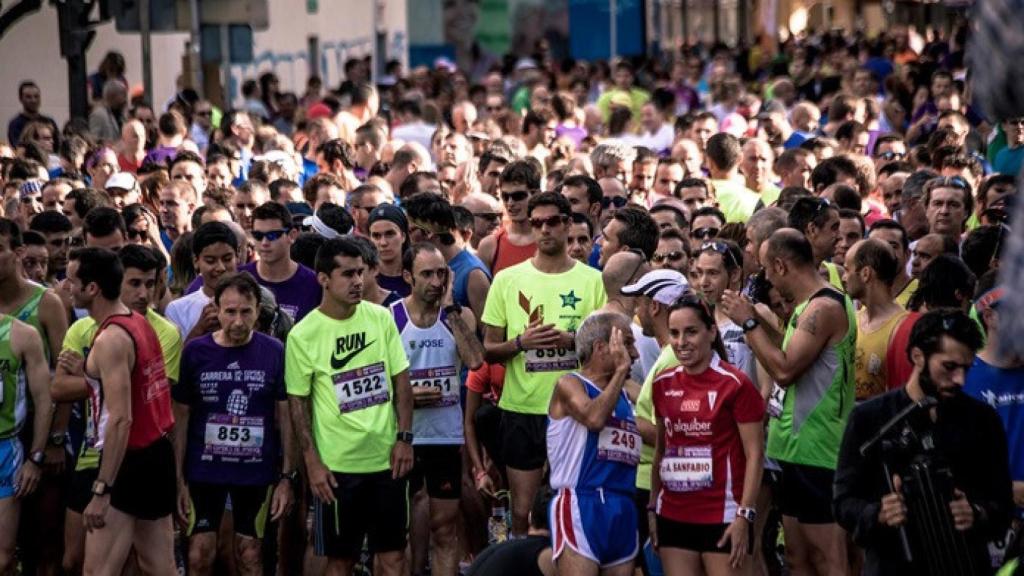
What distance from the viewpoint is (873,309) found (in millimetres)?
9234

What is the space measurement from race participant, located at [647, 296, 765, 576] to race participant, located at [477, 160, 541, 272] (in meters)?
3.30

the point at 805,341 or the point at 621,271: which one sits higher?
the point at 621,271

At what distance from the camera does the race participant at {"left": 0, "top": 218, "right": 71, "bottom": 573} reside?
9.75 meters

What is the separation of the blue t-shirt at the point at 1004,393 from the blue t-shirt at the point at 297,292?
158 inches

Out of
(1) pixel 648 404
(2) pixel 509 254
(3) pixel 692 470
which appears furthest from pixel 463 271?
(3) pixel 692 470

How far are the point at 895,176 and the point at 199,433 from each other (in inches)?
239

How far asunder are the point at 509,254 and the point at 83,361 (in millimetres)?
2997

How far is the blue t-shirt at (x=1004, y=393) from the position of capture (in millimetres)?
7598

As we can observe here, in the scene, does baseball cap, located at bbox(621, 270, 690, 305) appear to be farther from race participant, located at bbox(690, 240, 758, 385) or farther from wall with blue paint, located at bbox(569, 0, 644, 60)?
wall with blue paint, located at bbox(569, 0, 644, 60)

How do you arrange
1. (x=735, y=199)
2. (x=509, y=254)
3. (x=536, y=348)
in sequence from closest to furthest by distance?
(x=536, y=348), (x=509, y=254), (x=735, y=199)

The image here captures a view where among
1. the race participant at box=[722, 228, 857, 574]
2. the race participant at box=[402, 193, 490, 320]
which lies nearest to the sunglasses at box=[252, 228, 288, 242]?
the race participant at box=[402, 193, 490, 320]

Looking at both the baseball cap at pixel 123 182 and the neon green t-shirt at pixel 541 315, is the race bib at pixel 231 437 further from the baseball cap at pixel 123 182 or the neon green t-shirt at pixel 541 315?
the baseball cap at pixel 123 182

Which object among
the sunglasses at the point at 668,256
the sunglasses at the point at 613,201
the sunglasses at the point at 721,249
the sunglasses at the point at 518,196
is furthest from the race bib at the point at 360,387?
the sunglasses at the point at 613,201

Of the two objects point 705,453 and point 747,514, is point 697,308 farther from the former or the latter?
point 747,514
